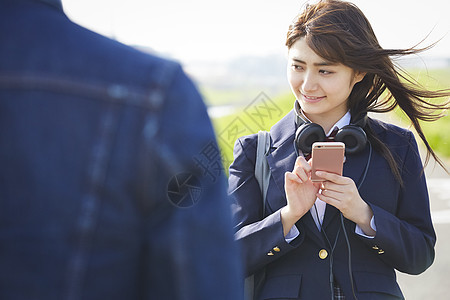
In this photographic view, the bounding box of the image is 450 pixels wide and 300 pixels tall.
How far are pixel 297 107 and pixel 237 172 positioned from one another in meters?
0.43

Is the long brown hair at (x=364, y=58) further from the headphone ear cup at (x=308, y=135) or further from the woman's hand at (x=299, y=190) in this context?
the woman's hand at (x=299, y=190)

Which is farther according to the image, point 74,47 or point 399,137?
point 399,137

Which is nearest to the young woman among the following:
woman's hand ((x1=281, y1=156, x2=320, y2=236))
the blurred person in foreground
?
woman's hand ((x1=281, y1=156, x2=320, y2=236))

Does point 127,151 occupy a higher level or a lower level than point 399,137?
higher

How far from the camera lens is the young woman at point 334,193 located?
2264mm

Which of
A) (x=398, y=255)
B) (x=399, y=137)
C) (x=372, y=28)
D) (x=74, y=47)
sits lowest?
(x=398, y=255)

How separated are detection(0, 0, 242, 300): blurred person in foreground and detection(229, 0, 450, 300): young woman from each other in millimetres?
1341

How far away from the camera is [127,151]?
86 centimetres

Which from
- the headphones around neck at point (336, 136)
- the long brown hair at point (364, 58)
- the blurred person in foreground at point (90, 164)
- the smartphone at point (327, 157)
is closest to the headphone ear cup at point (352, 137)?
the headphones around neck at point (336, 136)

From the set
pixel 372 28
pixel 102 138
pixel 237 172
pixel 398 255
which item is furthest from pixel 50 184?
pixel 372 28

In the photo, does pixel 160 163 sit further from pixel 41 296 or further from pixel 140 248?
pixel 41 296

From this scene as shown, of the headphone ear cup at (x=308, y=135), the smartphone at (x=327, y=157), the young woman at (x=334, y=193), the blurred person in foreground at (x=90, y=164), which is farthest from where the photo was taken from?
the headphone ear cup at (x=308, y=135)

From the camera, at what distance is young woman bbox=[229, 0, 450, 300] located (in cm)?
226

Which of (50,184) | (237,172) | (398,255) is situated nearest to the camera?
(50,184)
